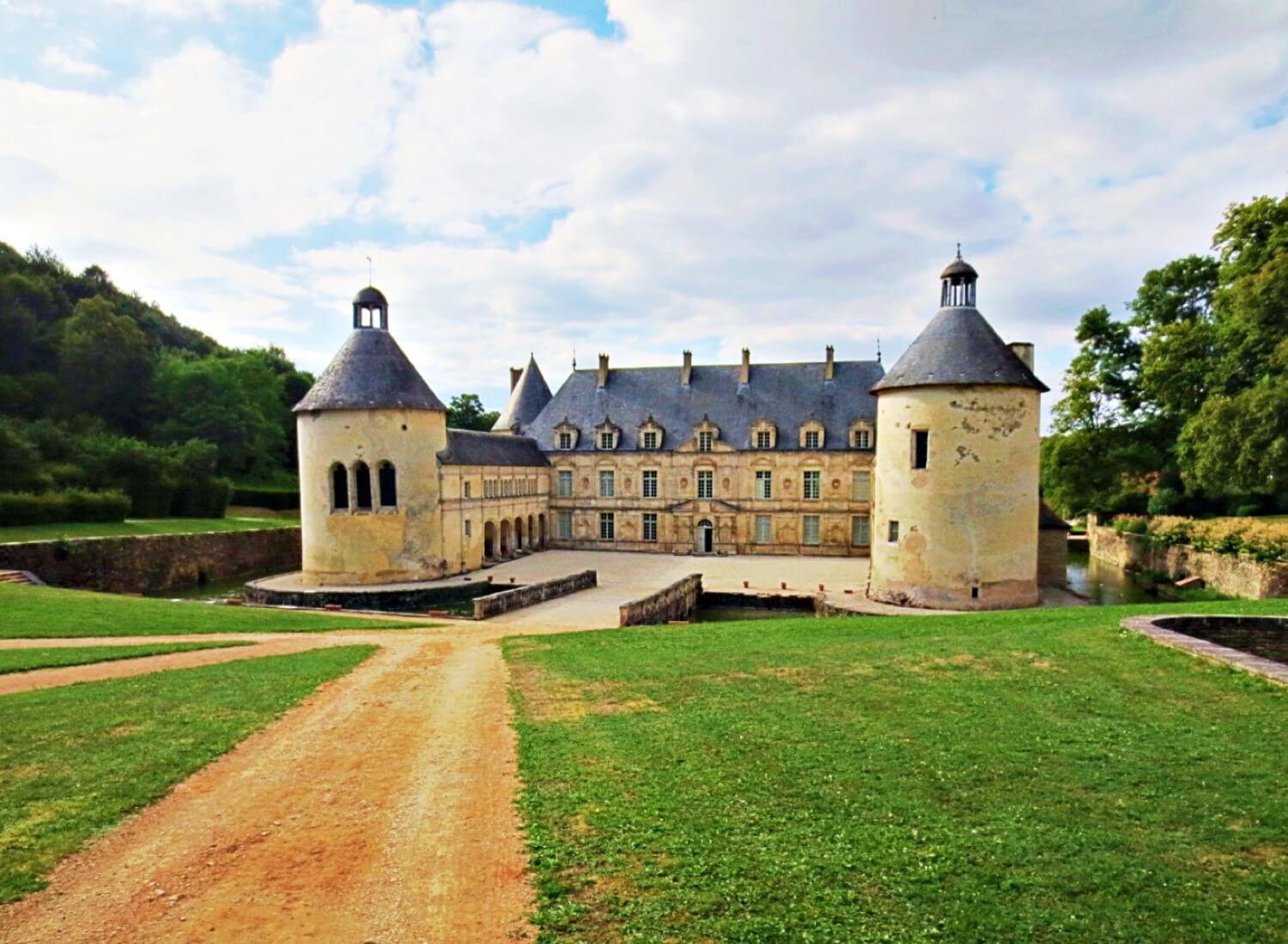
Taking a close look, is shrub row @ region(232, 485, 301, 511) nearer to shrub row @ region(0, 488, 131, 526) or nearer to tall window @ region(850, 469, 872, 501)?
shrub row @ region(0, 488, 131, 526)

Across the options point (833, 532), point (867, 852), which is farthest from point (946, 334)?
point (867, 852)

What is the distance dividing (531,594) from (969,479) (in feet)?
45.2

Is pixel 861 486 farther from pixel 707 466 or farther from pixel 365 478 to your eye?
pixel 365 478

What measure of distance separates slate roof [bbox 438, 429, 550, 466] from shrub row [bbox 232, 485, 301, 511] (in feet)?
62.5

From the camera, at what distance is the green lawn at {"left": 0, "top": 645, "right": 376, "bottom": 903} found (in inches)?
223

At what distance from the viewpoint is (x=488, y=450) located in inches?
1332

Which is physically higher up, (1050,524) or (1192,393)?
(1192,393)

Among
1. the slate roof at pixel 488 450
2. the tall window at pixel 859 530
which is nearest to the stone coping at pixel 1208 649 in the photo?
the tall window at pixel 859 530

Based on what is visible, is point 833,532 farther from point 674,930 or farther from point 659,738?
point 674,930

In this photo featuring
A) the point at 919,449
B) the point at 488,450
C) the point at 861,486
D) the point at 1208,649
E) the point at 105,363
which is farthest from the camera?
the point at 105,363

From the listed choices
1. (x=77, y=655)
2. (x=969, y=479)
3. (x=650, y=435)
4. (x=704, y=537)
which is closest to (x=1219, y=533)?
(x=969, y=479)

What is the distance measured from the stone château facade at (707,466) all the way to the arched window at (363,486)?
94mm

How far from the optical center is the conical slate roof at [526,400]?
4353 centimetres

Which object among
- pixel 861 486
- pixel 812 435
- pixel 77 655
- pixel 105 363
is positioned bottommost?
pixel 77 655
